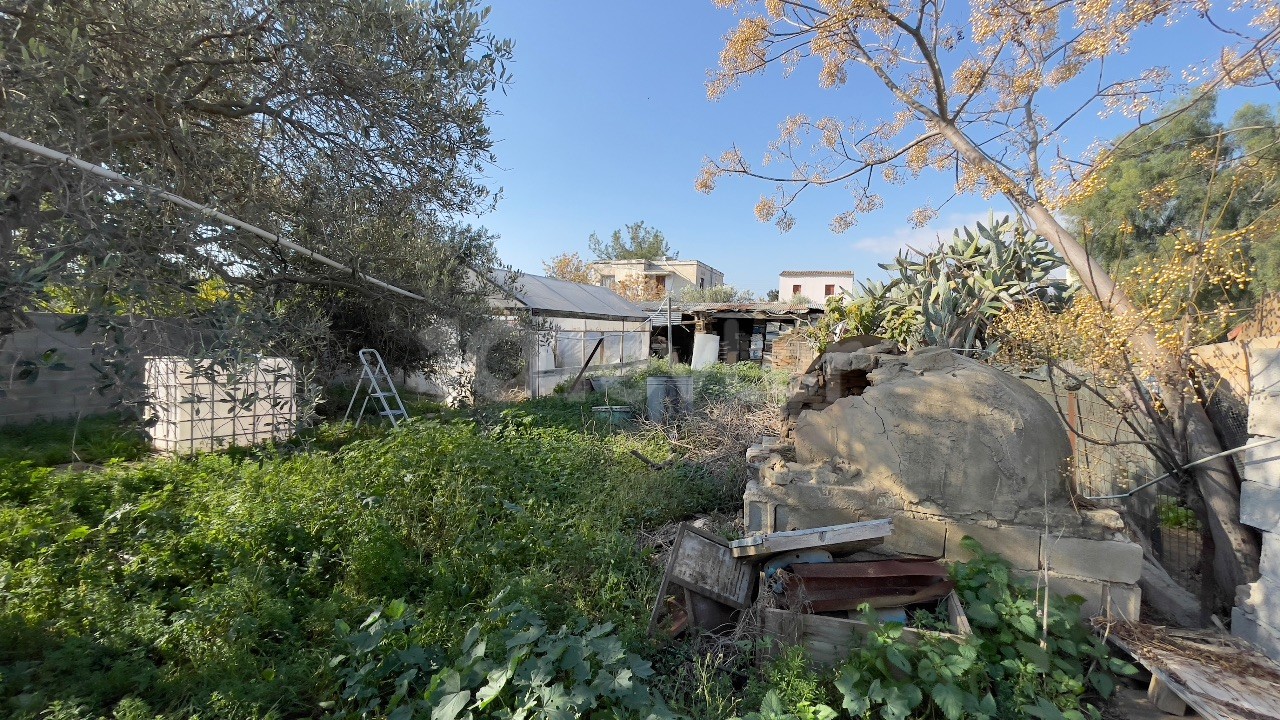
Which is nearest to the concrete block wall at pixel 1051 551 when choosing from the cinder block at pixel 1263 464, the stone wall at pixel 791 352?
the cinder block at pixel 1263 464

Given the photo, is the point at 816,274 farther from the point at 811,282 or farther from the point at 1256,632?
the point at 1256,632

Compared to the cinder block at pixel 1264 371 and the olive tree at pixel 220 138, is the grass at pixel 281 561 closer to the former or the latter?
the olive tree at pixel 220 138

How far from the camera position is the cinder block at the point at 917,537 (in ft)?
12.4

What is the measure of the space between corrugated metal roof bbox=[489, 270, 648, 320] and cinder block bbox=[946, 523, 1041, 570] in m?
8.64

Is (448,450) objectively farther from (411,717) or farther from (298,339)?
(411,717)

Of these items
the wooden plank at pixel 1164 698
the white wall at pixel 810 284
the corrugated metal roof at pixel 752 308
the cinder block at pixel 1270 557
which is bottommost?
the wooden plank at pixel 1164 698

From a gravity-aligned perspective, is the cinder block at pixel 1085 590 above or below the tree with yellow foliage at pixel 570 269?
below

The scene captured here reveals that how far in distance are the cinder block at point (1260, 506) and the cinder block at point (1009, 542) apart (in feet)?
3.18

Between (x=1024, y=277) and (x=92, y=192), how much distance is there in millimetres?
7842

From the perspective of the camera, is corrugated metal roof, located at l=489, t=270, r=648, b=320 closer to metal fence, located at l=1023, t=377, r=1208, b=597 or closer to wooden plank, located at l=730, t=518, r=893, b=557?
wooden plank, located at l=730, t=518, r=893, b=557

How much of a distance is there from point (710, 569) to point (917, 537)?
1.33 m

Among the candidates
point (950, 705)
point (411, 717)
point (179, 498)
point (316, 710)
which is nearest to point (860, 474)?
point (950, 705)

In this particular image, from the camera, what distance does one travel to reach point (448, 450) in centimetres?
545

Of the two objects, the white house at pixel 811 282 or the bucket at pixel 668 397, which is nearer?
the bucket at pixel 668 397
